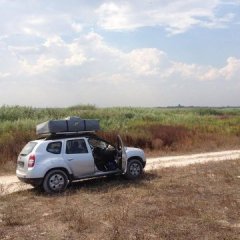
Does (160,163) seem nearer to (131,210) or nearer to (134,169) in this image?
(134,169)

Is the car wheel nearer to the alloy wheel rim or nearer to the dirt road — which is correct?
the alloy wheel rim

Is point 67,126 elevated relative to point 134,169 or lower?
elevated

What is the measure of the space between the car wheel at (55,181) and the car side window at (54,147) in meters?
0.58

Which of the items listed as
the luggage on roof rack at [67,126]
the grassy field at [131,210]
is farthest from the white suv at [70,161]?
the grassy field at [131,210]

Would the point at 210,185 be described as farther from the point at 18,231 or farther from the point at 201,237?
the point at 18,231

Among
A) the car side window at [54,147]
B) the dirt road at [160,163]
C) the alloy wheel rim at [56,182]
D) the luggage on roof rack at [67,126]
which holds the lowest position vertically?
Answer: the dirt road at [160,163]

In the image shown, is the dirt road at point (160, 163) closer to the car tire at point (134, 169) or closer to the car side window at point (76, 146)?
the car side window at point (76, 146)

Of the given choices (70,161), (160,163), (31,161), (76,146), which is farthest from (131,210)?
(160,163)

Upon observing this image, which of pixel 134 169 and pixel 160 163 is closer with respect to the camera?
pixel 134 169

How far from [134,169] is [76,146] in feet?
7.27

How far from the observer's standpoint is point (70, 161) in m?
14.2

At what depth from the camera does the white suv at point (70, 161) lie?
13625 mm

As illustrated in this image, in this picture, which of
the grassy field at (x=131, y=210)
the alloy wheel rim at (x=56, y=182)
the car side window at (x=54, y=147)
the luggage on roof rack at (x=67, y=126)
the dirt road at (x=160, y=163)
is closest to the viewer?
the grassy field at (x=131, y=210)

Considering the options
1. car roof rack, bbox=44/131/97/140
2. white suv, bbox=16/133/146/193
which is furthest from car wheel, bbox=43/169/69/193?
car roof rack, bbox=44/131/97/140
